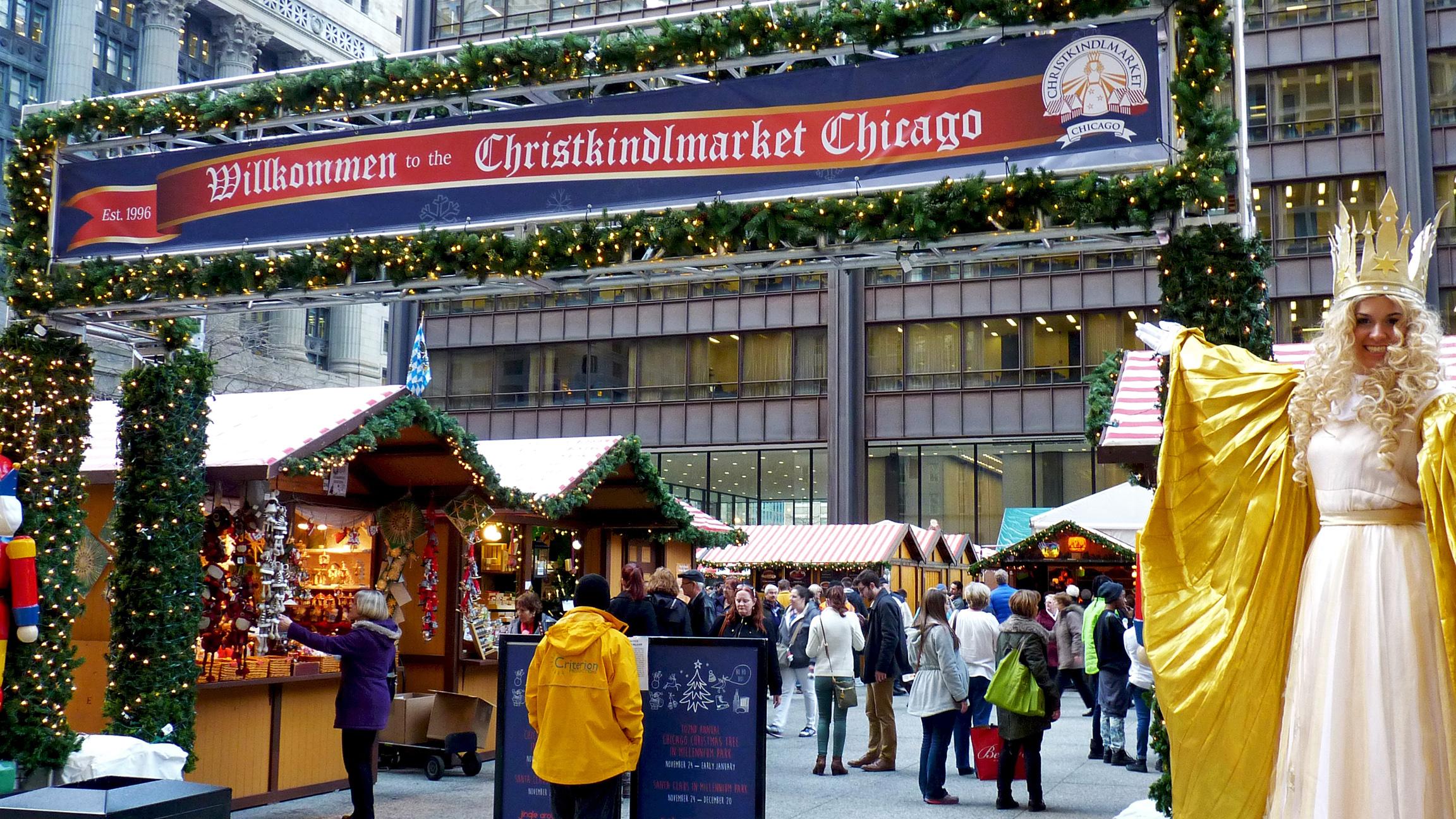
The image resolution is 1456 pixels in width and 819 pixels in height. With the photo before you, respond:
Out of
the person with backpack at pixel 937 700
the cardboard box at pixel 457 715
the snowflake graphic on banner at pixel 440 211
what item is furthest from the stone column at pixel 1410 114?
the snowflake graphic on banner at pixel 440 211

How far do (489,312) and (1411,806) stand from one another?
122ft

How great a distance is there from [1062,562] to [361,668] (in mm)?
22209

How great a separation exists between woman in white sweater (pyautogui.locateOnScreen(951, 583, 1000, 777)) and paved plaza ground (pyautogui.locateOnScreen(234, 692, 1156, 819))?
314 mm

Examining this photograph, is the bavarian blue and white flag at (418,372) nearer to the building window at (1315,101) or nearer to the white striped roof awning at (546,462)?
the white striped roof awning at (546,462)

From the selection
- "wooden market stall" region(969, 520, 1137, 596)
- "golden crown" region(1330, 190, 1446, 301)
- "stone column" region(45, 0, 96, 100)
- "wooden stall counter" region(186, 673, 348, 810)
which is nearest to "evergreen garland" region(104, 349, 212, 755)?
"wooden stall counter" region(186, 673, 348, 810)

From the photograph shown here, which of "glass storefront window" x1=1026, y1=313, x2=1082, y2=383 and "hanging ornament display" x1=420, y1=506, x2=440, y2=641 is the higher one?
"glass storefront window" x1=1026, y1=313, x2=1082, y2=383

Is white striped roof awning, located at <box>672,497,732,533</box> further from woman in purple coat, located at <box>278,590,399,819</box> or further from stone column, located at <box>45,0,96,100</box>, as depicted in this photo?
stone column, located at <box>45,0,96,100</box>

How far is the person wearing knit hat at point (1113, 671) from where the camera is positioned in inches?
488

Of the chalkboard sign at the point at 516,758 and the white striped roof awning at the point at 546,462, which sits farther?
the white striped roof awning at the point at 546,462

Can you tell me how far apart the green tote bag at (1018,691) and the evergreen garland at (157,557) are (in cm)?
589

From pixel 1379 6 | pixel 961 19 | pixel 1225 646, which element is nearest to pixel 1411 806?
pixel 1225 646

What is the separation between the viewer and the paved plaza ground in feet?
32.7

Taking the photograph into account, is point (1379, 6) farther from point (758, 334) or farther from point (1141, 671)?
point (1141, 671)

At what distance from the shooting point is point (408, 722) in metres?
11.9
